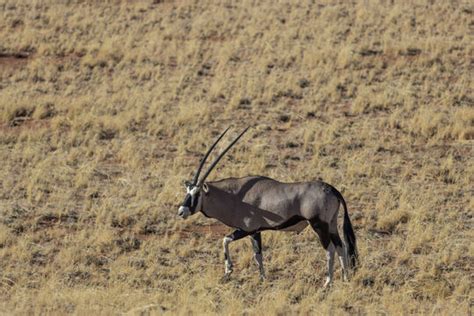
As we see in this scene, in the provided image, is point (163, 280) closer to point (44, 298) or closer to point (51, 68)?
point (44, 298)

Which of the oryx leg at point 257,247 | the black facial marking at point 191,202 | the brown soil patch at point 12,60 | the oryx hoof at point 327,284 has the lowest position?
the brown soil patch at point 12,60

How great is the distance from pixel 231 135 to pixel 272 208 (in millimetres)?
9428

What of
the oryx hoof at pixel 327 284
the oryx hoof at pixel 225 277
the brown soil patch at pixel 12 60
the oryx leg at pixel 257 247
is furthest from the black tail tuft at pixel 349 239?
the brown soil patch at pixel 12 60

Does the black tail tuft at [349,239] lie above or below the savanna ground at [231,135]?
above

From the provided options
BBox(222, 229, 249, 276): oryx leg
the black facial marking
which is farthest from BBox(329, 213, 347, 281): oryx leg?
the black facial marking

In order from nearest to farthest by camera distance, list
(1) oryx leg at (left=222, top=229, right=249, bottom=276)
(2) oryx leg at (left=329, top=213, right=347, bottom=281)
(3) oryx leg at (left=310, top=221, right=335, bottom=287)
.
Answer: (3) oryx leg at (left=310, top=221, right=335, bottom=287) → (2) oryx leg at (left=329, top=213, right=347, bottom=281) → (1) oryx leg at (left=222, top=229, right=249, bottom=276)

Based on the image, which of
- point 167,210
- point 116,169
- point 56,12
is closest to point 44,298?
point 167,210

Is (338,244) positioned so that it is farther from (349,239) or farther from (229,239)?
(229,239)

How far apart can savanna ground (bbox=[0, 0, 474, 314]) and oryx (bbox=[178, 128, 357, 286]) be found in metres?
0.56

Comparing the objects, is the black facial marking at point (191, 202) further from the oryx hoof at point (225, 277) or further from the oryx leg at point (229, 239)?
the oryx hoof at point (225, 277)

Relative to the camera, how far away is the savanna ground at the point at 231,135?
11.7 meters

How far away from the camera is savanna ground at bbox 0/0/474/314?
11.7m

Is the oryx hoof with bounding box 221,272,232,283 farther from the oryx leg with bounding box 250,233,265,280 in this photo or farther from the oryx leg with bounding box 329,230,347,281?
the oryx leg with bounding box 329,230,347,281

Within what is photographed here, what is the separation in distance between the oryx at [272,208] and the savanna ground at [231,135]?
559 mm
